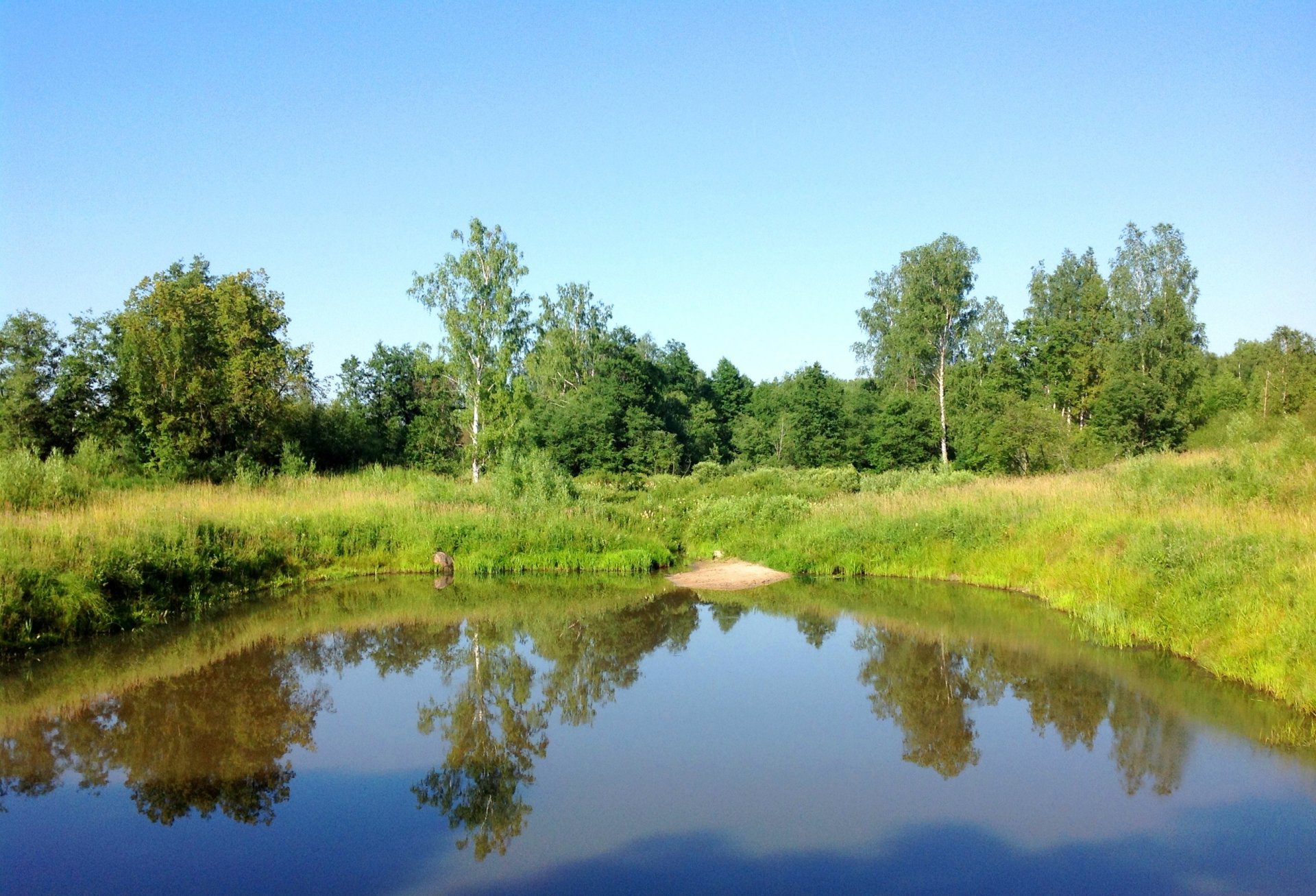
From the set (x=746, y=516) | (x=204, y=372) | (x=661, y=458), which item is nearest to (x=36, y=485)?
(x=204, y=372)

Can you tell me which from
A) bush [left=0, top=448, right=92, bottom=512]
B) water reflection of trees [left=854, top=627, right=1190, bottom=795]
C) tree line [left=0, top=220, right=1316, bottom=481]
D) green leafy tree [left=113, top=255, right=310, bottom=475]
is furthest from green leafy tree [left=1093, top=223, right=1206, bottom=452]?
bush [left=0, top=448, right=92, bottom=512]

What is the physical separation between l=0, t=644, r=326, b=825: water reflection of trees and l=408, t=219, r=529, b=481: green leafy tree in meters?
19.1

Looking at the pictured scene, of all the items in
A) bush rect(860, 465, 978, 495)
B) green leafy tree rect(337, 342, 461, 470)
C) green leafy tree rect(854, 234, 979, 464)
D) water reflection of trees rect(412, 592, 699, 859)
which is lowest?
water reflection of trees rect(412, 592, 699, 859)

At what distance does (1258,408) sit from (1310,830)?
37.0 m

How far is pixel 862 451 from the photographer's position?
44.1m

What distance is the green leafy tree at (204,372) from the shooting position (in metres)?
24.8

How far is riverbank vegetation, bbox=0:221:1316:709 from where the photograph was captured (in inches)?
487

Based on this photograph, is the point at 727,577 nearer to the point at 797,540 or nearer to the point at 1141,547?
the point at 797,540

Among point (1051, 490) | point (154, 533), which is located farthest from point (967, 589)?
point (154, 533)

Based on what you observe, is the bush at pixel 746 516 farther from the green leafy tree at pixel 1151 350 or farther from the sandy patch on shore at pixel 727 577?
the green leafy tree at pixel 1151 350

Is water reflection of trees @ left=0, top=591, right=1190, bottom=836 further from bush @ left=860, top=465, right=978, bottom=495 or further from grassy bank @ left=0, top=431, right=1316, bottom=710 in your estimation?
bush @ left=860, top=465, right=978, bottom=495

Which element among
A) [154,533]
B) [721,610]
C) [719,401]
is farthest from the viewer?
[719,401]

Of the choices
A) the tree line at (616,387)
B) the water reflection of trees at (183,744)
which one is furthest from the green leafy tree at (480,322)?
the water reflection of trees at (183,744)

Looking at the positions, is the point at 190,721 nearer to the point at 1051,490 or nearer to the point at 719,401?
the point at 1051,490
